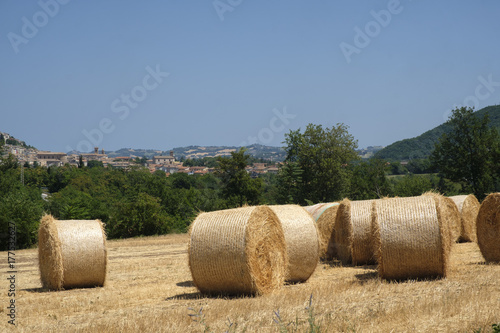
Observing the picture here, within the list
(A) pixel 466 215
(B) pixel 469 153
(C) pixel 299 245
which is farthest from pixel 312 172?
(C) pixel 299 245

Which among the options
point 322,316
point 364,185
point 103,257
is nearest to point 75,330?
point 322,316

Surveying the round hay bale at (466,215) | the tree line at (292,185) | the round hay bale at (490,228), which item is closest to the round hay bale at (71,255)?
the round hay bale at (490,228)

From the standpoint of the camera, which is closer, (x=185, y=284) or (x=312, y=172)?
(x=185, y=284)

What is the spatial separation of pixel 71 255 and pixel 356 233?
7.42m

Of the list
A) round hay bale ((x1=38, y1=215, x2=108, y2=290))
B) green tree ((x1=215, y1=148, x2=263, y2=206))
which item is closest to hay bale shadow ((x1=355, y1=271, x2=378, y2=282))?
round hay bale ((x1=38, y1=215, x2=108, y2=290))

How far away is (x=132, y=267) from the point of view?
57.1 ft

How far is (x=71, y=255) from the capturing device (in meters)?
13.3

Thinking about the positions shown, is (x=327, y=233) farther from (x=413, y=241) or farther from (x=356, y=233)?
(x=413, y=241)

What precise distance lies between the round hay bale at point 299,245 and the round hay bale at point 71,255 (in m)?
4.50

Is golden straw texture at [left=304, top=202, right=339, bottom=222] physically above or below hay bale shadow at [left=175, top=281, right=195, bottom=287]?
above

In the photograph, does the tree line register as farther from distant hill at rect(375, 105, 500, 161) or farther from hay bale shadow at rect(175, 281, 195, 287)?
distant hill at rect(375, 105, 500, 161)

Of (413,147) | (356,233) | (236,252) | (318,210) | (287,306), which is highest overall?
(413,147)

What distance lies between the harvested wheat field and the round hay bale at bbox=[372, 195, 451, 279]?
407 mm

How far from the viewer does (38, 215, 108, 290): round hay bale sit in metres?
13.2
